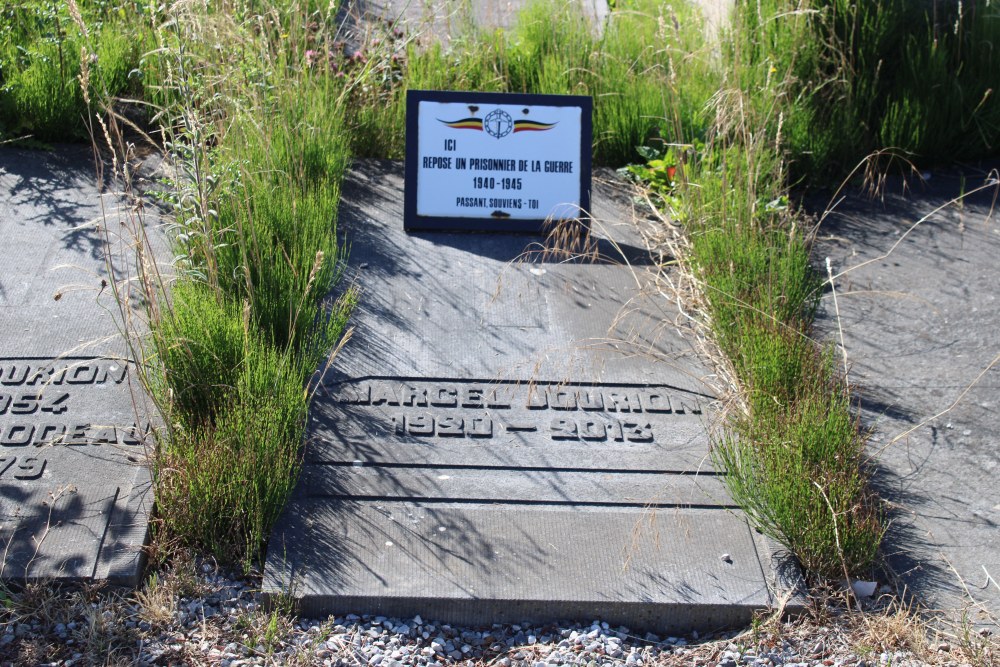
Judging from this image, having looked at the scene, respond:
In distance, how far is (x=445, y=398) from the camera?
Result: 12.8 feet

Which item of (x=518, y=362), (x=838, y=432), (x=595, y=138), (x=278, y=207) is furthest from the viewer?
(x=595, y=138)

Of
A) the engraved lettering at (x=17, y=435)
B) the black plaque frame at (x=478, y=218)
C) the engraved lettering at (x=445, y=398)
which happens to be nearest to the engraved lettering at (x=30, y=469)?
the engraved lettering at (x=17, y=435)

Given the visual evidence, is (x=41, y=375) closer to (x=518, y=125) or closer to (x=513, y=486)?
(x=513, y=486)

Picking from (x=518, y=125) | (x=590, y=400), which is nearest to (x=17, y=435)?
(x=590, y=400)

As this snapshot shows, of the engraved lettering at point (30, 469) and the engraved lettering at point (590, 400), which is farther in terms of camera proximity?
the engraved lettering at point (590, 400)

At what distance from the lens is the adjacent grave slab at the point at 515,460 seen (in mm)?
3090

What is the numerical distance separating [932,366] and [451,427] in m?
2.02

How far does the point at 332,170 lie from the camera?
5180 mm

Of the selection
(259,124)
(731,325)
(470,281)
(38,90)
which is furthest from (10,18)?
(731,325)

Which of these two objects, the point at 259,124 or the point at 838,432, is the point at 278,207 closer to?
the point at 259,124

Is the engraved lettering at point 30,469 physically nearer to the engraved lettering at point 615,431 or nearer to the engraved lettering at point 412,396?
the engraved lettering at point 412,396

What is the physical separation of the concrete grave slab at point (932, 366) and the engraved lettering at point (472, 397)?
55.7 inches

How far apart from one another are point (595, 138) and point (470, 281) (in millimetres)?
1586

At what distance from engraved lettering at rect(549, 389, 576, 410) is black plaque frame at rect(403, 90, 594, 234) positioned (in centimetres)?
133
